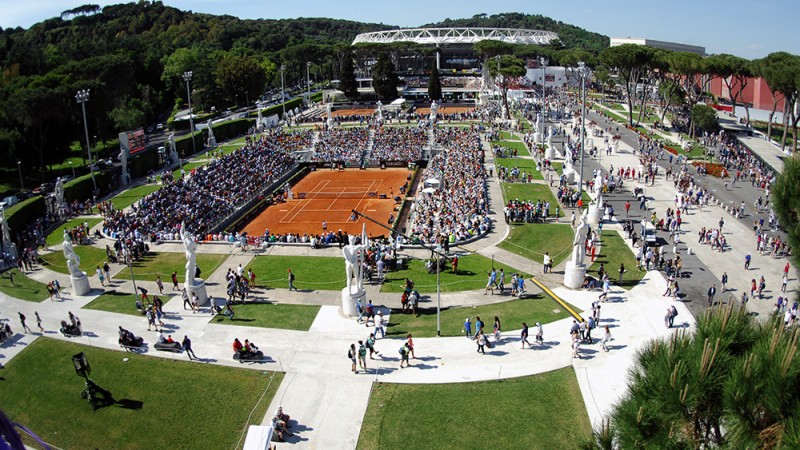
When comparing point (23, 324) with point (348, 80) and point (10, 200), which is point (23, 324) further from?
point (348, 80)

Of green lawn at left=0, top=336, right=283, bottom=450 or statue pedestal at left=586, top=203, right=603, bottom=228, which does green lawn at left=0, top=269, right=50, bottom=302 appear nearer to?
green lawn at left=0, top=336, right=283, bottom=450

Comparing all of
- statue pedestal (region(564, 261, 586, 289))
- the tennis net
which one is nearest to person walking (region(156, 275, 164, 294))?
statue pedestal (region(564, 261, 586, 289))

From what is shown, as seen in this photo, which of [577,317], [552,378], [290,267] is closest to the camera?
[552,378]

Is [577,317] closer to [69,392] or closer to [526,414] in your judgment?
[526,414]

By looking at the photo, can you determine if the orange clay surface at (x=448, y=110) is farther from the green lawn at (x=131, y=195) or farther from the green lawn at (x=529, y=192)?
the green lawn at (x=131, y=195)

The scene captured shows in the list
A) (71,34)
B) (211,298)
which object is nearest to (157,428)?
(211,298)
